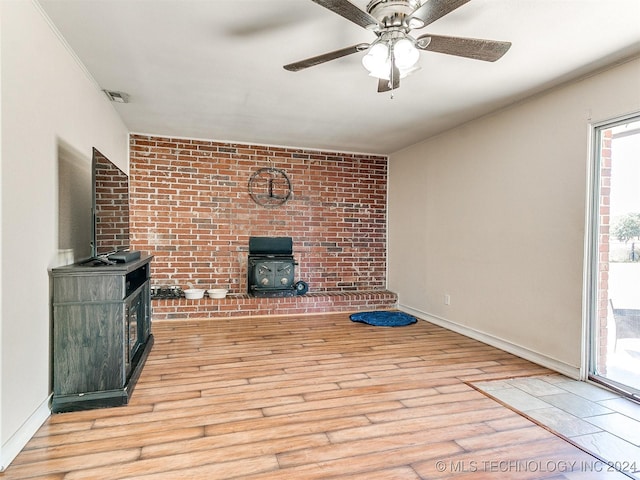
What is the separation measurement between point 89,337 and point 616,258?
145 inches

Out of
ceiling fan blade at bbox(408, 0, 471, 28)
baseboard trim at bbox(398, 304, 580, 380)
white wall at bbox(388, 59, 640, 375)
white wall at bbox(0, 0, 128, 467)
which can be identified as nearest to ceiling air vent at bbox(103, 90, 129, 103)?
white wall at bbox(0, 0, 128, 467)

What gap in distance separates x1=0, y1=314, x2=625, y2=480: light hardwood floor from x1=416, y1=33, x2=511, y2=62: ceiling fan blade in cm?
209

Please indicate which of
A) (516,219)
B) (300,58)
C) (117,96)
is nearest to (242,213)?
(117,96)

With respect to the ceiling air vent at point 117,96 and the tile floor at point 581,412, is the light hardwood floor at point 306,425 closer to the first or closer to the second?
the tile floor at point 581,412

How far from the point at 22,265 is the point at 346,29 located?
224cm

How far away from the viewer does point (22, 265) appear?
1939mm

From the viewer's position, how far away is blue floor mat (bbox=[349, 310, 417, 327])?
457 centimetres

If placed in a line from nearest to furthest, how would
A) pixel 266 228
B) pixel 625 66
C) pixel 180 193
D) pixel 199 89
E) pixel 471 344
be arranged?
pixel 625 66
pixel 199 89
pixel 471 344
pixel 180 193
pixel 266 228

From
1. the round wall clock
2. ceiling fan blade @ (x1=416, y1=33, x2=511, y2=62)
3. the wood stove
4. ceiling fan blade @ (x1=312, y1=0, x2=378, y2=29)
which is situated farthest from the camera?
the round wall clock

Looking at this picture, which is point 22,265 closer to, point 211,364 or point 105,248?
point 105,248

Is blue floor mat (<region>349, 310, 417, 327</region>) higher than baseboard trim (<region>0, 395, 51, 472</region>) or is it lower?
lower

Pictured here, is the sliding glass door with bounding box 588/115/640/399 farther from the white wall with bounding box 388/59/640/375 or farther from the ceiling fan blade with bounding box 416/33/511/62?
the ceiling fan blade with bounding box 416/33/511/62

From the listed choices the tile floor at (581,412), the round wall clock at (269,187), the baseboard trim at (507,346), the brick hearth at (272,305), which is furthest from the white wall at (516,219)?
the round wall clock at (269,187)

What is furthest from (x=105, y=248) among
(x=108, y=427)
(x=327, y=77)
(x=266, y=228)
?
(x=266, y=228)
